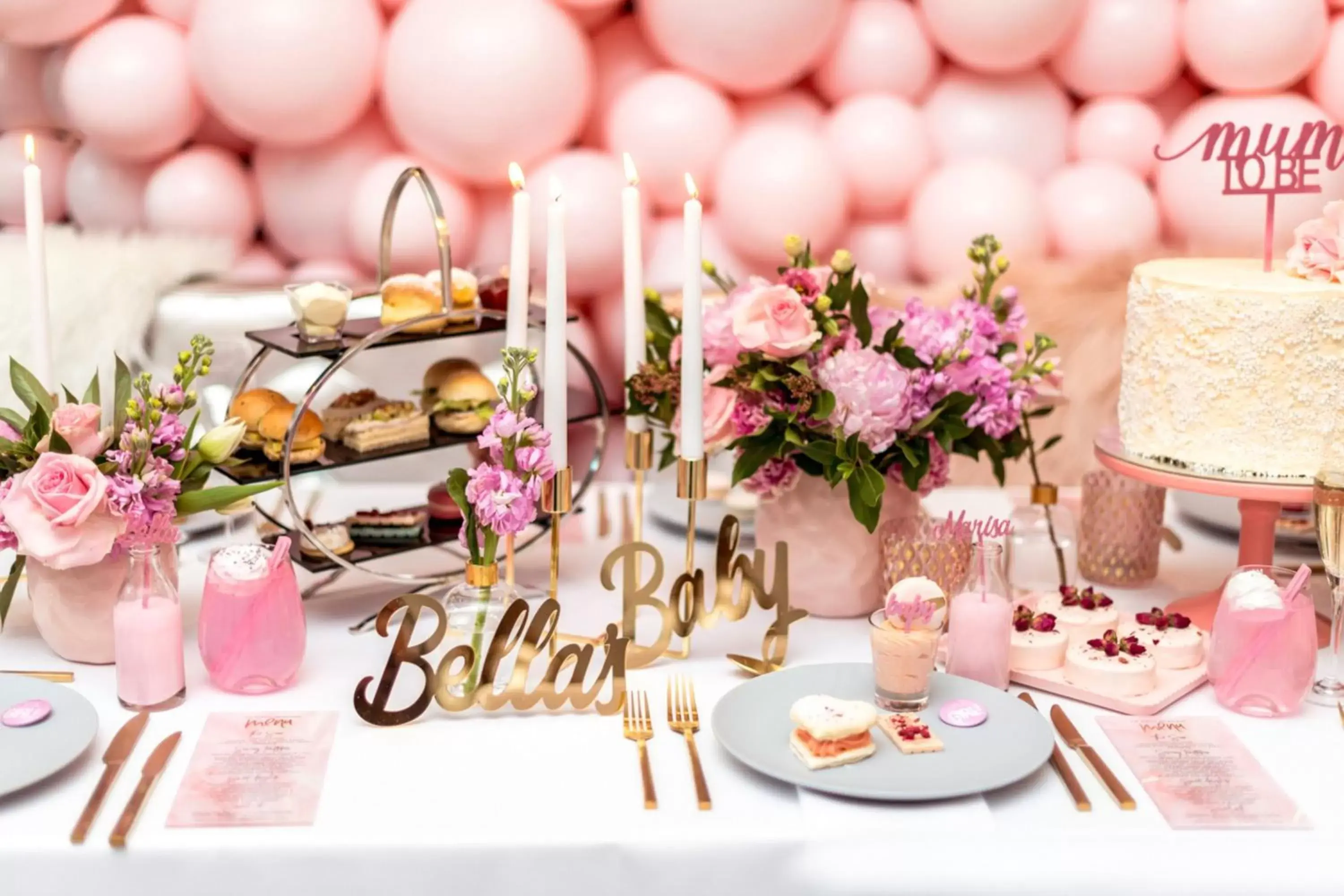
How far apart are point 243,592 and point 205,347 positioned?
0.26 meters

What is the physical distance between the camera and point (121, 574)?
1373mm

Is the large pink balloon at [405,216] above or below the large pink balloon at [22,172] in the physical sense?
below

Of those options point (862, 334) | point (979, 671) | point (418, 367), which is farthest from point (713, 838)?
point (418, 367)

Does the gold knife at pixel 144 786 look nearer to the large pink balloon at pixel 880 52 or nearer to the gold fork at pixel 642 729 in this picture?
the gold fork at pixel 642 729

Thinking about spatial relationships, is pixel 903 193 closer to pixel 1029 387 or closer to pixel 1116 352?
pixel 1116 352

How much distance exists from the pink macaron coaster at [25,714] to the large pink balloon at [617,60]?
1523 mm

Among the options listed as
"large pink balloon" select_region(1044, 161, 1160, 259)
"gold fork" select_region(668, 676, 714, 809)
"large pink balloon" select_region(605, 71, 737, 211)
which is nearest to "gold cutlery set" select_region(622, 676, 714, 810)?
"gold fork" select_region(668, 676, 714, 809)

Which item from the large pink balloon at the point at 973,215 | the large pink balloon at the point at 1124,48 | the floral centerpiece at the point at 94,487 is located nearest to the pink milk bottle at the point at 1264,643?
the floral centerpiece at the point at 94,487

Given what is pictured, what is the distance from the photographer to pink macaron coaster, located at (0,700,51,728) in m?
1.20

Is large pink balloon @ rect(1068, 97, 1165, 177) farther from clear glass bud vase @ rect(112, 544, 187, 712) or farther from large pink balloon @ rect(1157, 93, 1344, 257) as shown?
clear glass bud vase @ rect(112, 544, 187, 712)

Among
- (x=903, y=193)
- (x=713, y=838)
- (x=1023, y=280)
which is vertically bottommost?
(x=713, y=838)

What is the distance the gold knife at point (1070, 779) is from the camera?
3.66 ft

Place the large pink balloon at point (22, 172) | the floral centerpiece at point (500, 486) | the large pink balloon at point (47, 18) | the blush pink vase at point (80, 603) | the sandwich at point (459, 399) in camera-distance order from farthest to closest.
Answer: the large pink balloon at point (22, 172)
the large pink balloon at point (47, 18)
the sandwich at point (459, 399)
the blush pink vase at point (80, 603)
the floral centerpiece at point (500, 486)

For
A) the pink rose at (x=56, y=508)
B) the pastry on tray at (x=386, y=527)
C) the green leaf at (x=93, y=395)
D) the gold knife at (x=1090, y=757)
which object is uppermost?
the green leaf at (x=93, y=395)
